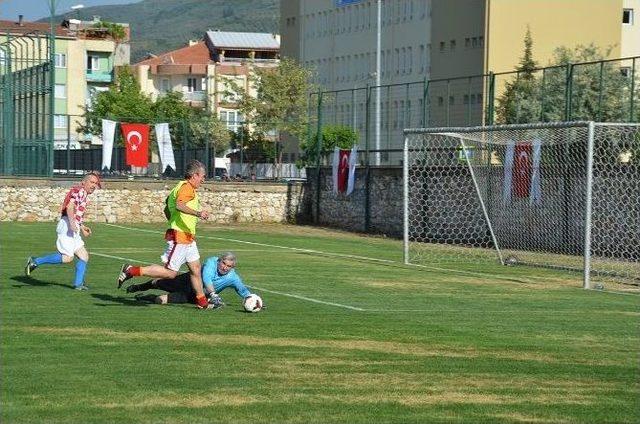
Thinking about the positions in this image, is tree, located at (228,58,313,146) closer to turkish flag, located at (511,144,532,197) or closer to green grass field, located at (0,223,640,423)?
turkish flag, located at (511,144,532,197)

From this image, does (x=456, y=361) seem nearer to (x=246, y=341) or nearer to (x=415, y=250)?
(x=246, y=341)

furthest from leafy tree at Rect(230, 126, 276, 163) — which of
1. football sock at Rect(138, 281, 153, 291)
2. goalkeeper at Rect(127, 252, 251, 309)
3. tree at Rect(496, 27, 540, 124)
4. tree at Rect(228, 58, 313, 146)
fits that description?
football sock at Rect(138, 281, 153, 291)

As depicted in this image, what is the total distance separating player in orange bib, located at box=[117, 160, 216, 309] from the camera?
17.5 m

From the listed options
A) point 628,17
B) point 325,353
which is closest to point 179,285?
point 325,353

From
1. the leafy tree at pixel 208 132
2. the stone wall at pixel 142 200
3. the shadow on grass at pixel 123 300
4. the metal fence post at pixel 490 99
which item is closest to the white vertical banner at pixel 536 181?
the metal fence post at pixel 490 99

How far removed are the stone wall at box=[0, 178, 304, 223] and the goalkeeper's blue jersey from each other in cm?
2504

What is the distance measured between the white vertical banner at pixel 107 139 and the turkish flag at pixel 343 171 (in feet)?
27.6

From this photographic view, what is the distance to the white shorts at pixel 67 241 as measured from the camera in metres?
20.3

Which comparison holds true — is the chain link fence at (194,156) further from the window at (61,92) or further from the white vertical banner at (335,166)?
the window at (61,92)

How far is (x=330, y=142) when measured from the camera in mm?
62062

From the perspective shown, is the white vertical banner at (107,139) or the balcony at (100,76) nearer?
the white vertical banner at (107,139)

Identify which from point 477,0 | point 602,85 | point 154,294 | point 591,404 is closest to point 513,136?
point 602,85

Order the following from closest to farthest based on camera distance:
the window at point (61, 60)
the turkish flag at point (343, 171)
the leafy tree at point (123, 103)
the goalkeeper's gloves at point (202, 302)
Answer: the goalkeeper's gloves at point (202, 302) < the turkish flag at point (343, 171) < the leafy tree at point (123, 103) < the window at point (61, 60)

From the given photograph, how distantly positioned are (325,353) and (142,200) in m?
29.8
